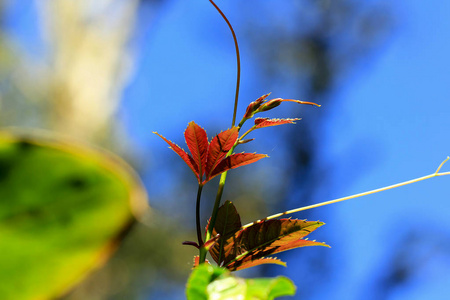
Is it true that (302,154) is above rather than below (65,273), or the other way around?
above

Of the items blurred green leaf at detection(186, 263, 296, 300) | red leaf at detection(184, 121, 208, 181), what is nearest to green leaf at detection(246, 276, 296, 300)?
blurred green leaf at detection(186, 263, 296, 300)

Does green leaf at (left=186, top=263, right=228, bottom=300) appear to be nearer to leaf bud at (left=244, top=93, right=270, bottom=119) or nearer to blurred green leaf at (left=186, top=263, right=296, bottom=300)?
blurred green leaf at (left=186, top=263, right=296, bottom=300)

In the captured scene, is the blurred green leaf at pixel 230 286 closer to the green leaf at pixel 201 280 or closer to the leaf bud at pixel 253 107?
the green leaf at pixel 201 280

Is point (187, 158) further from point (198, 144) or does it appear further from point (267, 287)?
point (267, 287)

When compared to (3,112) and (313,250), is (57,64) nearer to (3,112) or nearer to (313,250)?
(3,112)

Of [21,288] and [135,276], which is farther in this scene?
[135,276]

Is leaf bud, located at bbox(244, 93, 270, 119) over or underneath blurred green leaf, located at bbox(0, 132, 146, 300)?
over

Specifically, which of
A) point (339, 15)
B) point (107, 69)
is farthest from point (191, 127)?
point (107, 69)
